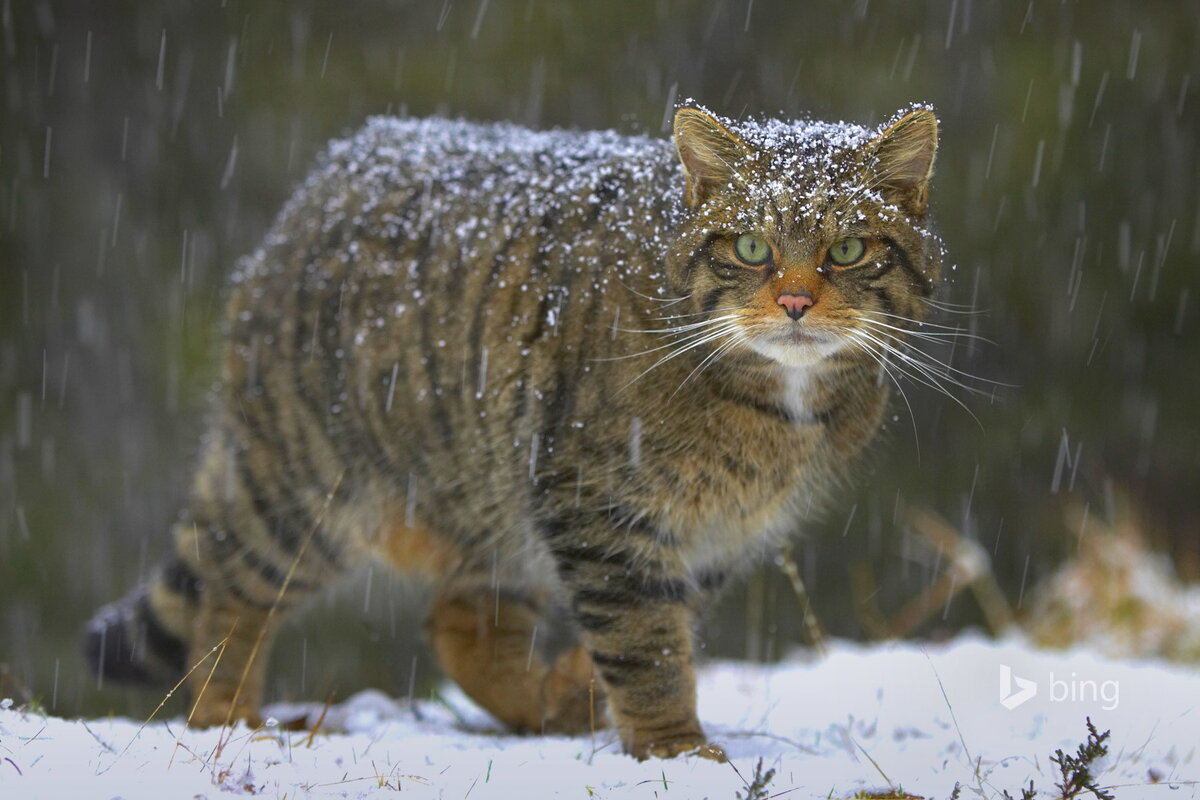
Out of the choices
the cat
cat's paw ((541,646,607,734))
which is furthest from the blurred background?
cat's paw ((541,646,607,734))

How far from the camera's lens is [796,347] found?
112 inches

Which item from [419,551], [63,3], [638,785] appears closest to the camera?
[638,785]

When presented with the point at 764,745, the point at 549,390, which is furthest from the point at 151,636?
the point at 764,745

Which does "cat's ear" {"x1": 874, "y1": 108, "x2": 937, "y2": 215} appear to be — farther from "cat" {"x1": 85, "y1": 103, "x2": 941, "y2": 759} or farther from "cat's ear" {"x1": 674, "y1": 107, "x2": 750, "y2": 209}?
"cat's ear" {"x1": 674, "y1": 107, "x2": 750, "y2": 209}

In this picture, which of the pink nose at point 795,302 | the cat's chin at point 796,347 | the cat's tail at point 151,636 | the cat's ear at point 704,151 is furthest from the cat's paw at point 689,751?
the cat's tail at point 151,636

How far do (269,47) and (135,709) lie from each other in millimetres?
4185

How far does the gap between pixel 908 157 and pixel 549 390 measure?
1086 millimetres

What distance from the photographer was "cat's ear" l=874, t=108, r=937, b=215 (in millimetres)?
2846

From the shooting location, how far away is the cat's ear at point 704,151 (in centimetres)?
291

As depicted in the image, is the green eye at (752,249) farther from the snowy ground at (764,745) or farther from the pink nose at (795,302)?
the snowy ground at (764,745)

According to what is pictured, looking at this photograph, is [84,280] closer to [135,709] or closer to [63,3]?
[63,3]

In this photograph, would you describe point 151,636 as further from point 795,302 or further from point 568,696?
point 795,302

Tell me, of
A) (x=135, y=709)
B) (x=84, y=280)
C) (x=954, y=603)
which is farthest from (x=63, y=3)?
(x=954, y=603)

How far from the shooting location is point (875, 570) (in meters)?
7.93
